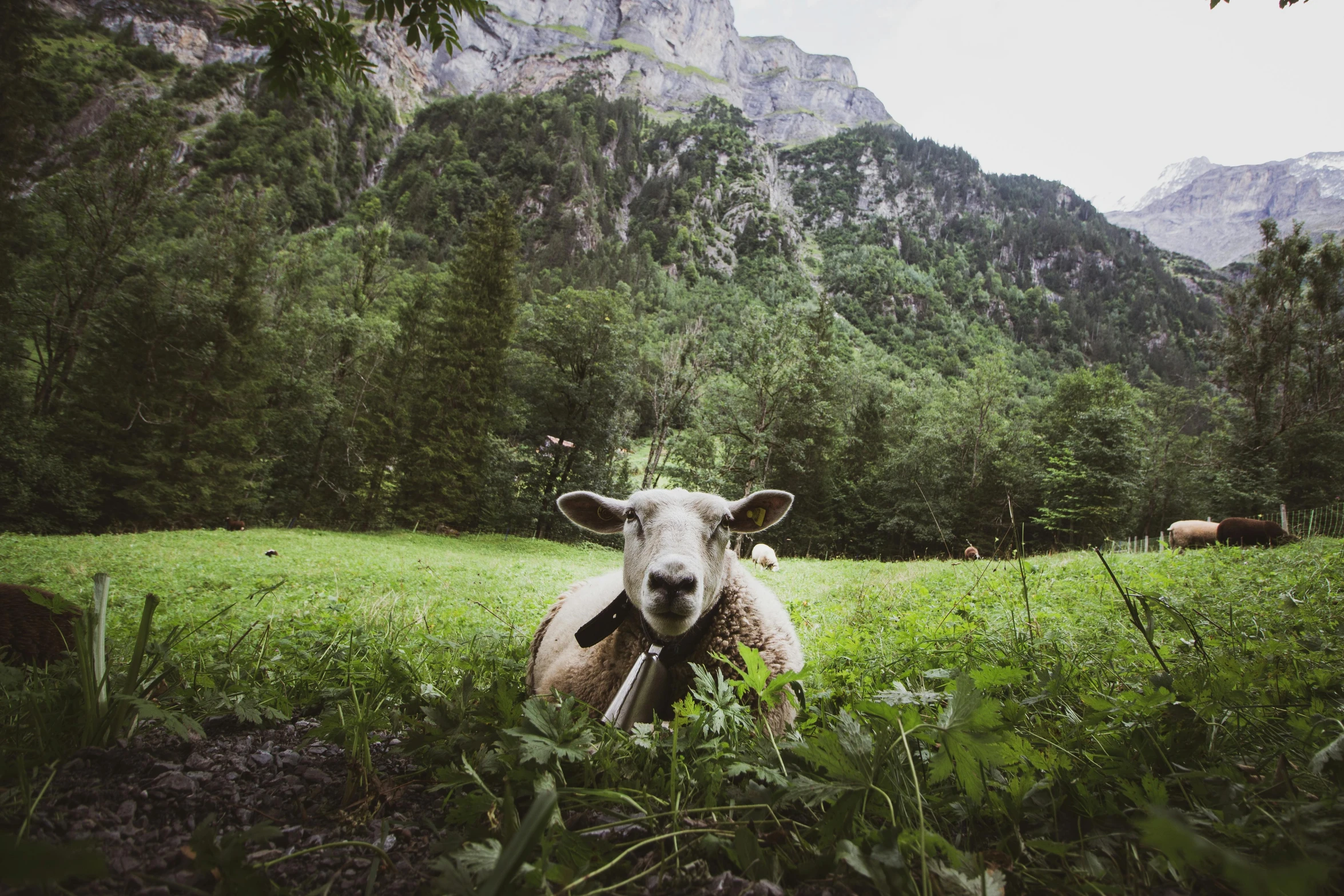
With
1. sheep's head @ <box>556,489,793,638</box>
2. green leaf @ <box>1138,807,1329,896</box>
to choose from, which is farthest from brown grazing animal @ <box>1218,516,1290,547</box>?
green leaf @ <box>1138,807,1329,896</box>

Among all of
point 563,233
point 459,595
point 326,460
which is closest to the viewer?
point 459,595

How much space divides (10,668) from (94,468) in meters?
24.2

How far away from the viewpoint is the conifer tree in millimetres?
23000

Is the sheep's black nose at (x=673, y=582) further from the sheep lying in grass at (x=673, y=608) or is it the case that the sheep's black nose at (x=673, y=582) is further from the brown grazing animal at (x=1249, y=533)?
the brown grazing animal at (x=1249, y=533)

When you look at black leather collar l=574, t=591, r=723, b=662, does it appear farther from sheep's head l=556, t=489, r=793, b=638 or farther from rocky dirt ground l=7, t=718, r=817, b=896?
rocky dirt ground l=7, t=718, r=817, b=896

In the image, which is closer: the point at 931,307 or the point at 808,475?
the point at 808,475

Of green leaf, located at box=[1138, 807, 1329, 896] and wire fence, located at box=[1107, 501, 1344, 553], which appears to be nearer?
green leaf, located at box=[1138, 807, 1329, 896]

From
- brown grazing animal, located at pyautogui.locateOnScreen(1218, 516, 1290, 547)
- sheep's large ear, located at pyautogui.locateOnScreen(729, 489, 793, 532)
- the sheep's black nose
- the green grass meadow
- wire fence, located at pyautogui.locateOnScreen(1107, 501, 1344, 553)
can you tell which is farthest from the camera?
wire fence, located at pyautogui.locateOnScreen(1107, 501, 1344, 553)

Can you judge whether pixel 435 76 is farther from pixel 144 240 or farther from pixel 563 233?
pixel 144 240

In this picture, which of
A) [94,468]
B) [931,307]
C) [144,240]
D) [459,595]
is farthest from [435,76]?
[459,595]

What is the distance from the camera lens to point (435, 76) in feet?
562

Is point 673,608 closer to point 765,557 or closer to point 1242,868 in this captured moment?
point 1242,868

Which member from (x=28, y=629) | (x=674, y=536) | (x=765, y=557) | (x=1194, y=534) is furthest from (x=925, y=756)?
(x=1194, y=534)

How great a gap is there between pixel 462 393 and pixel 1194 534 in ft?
89.8
